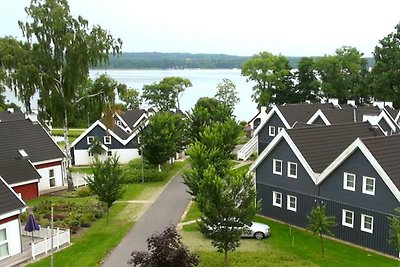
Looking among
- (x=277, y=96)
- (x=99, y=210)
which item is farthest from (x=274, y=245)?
(x=277, y=96)

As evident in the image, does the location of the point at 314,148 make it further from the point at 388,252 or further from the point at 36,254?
the point at 36,254

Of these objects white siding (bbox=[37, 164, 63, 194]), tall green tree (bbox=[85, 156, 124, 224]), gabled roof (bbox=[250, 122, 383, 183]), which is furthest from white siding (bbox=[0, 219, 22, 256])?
gabled roof (bbox=[250, 122, 383, 183])

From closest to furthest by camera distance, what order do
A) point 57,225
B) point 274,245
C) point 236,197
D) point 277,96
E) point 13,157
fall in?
point 236,197 < point 274,245 < point 57,225 < point 13,157 < point 277,96

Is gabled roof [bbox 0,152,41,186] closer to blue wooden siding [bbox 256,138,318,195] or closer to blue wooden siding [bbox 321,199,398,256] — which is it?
blue wooden siding [bbox 256,138,318,195]

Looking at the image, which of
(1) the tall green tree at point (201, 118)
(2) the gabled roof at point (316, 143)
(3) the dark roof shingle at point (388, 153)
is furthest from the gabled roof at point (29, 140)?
(3) the dark roof shingle at point (388, 153)

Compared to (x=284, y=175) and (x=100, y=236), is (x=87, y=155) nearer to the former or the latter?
(x=100, y=236)
